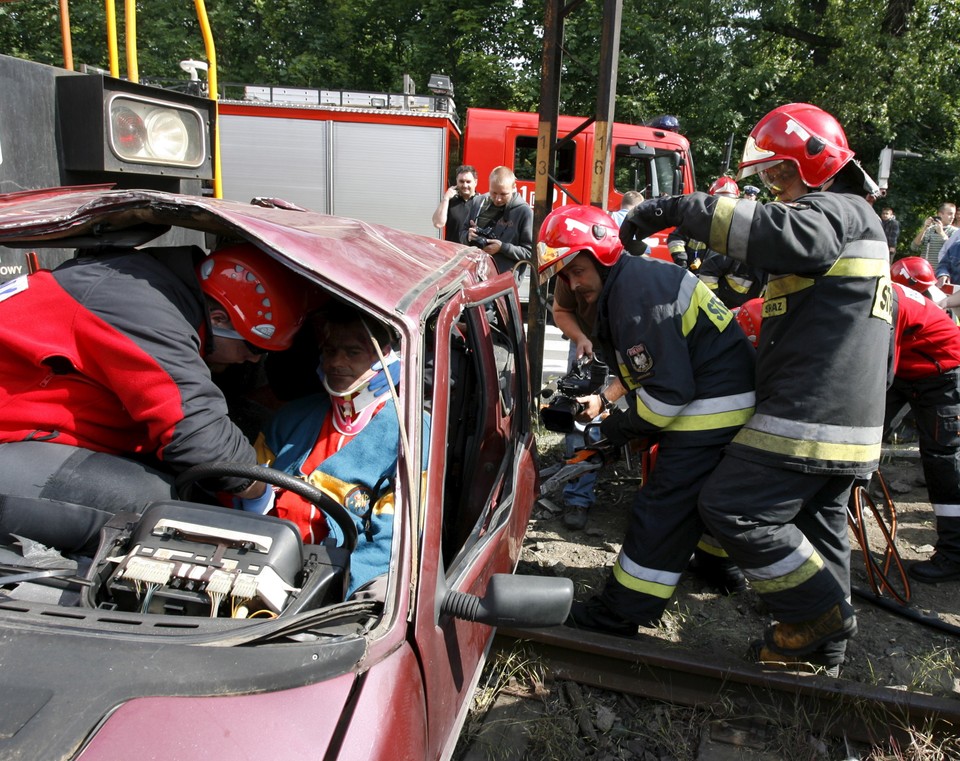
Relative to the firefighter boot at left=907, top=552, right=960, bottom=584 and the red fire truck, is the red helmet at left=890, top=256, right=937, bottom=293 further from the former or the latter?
the red fire truck

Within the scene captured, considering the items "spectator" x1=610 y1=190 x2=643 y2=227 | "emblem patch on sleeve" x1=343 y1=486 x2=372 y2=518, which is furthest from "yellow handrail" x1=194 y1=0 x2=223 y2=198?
"spectator" x1=610 y1=190 x2=643 y2=227

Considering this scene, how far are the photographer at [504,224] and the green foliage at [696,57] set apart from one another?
8.81 meters

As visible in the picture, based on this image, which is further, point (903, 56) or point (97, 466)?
point (903, 56)

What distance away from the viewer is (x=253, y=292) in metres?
2.08

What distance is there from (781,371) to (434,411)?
1477mm

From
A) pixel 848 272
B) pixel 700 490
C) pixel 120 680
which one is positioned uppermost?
pixel 848 272

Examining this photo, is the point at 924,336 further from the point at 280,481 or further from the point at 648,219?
the point at 280,481

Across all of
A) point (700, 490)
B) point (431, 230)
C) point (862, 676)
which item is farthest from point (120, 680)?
point (431, 230)

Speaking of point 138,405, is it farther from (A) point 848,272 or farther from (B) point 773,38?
(B) point 773,38

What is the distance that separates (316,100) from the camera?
33.9 ft

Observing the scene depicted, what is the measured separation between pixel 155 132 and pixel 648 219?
86.4 inches

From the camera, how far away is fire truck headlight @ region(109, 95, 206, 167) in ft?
10.7

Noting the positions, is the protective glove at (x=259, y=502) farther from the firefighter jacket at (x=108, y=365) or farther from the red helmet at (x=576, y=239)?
the red helmet at (x=576, y=239)

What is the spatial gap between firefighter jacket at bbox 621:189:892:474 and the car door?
0.79m
